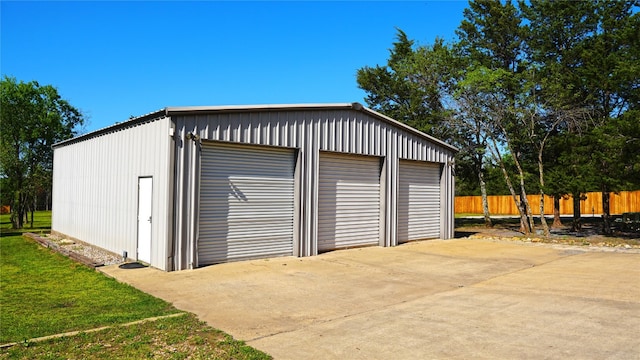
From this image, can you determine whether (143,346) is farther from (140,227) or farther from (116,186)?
(116,186)

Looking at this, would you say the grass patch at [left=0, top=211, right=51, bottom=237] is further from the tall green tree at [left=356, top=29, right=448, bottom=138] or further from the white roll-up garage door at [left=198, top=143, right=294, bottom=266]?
the tall green tree at [left=356, top=29, right=448, bottom=138]

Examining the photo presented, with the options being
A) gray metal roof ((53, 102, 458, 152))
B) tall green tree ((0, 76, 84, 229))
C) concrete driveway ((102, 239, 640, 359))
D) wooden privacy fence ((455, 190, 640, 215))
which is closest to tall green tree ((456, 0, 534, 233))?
gray metal roof ((53, 102, 458, 152))

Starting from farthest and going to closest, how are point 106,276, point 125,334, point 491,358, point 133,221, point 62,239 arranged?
point 62,239 < point 133,221 < point 106,276 < point 125,334 < point 491,358

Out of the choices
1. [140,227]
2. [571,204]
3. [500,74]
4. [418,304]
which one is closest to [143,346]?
[418,304]

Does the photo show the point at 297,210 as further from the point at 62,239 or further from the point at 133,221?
the point at 62,239

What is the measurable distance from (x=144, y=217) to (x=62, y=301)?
11.2 feet

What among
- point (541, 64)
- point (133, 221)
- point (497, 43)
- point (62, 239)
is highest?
point (497, 43)

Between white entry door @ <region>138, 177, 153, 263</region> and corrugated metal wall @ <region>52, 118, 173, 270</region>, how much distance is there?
185 mm

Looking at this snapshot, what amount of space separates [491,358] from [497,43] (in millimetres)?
21455

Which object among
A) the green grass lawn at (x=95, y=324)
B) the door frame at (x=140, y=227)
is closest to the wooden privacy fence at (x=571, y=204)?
the door frame at (x=140, y=227)

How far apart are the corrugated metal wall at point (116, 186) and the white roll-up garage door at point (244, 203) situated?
849 mm

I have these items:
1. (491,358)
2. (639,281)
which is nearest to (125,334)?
(491,358)

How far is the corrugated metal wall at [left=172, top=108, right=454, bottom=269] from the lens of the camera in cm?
904

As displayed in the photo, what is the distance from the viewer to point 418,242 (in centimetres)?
1425
